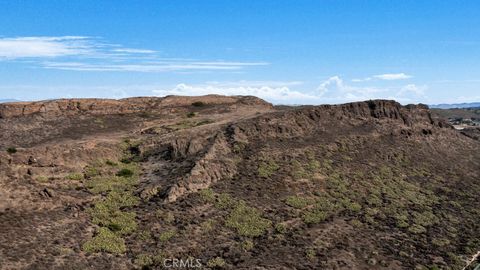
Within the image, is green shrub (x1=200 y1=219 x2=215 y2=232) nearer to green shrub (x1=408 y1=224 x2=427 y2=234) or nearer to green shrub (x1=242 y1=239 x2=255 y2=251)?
green shrub (x1=242 y1=239 x2=255 y2=251)

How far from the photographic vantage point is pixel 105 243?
24.4m

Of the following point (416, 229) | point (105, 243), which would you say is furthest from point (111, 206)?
point (416, 229)

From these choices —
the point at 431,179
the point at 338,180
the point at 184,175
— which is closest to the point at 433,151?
the point at 431,179

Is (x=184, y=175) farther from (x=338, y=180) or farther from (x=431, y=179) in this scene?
(x=431, y=179)

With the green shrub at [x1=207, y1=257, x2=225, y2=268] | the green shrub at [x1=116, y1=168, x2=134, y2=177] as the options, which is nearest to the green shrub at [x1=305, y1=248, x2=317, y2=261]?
the green shrub at [x1=207, y1=257, x2=225, y2=268]

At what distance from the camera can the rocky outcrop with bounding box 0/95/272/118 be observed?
175 ft

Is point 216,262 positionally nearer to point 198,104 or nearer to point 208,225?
point 208,225

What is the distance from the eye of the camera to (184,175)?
Answer: 105 ft

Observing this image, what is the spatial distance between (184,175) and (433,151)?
30.7 m

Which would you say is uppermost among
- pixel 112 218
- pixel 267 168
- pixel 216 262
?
pixel 267 168

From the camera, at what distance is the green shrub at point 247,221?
91.5ft

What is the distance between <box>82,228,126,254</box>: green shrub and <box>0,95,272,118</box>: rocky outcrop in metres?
32.4

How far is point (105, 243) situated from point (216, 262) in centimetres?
632

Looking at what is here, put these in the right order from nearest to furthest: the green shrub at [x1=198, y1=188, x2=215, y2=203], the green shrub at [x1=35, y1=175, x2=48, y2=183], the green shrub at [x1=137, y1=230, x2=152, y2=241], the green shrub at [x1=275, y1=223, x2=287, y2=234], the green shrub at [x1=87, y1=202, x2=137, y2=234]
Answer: the green shrub at [x1=137, y1=230, x2=152, y2=241] < the green shrub at [x1=87, y1=202, x2=137, y2=234] < the green shrub at [x1=275, y1=223, x2=287, y2=234] < the green shrub at [x1=35, y1=175, x2=48, y2=183] < the green shrub at [x1=198, y1=188, x2=215, y2=203]
